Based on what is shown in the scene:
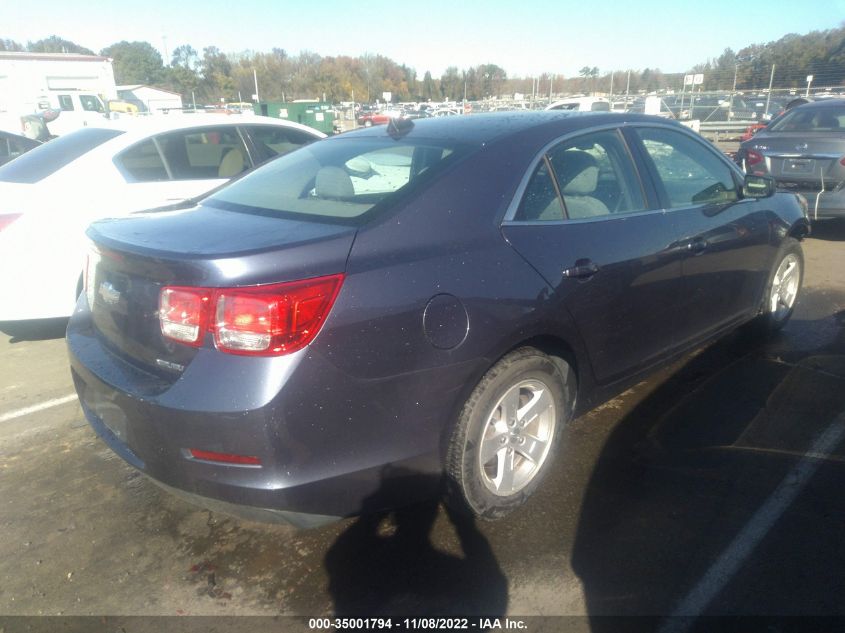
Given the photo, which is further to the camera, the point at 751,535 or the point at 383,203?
the point at 751,535

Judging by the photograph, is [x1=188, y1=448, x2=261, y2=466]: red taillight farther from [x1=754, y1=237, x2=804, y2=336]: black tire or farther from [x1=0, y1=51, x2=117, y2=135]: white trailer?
[x1=0, y1=51, x2=117, y2=135]: white trailer

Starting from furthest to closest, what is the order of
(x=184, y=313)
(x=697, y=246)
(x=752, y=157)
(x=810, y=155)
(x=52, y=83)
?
(x=52, y=83) < (x=752, y=157) < (x=810, y=155) < (x=697, y=246) < (x=184, y=313)

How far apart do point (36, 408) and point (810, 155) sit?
7.89 m

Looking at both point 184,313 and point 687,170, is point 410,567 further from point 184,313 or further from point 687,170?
point 687,170

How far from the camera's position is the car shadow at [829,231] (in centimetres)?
→ 816

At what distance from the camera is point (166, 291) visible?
217cm

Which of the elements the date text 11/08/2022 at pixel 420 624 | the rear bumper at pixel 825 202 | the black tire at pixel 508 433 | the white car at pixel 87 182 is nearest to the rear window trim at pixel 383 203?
the black tire at pixel 508 433

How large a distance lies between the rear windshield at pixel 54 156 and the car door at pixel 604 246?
149 inches

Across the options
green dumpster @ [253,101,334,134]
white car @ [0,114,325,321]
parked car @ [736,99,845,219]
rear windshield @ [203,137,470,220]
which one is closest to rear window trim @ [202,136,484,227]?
rear windshield @ [203,137,470,220]

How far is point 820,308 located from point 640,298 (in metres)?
3.26

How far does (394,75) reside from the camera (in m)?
73.5

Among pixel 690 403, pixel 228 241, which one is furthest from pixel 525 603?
pixel 690 403

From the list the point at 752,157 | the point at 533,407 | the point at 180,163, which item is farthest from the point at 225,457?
the point at 752,157

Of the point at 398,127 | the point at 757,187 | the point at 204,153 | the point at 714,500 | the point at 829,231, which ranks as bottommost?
the point at 829,231
